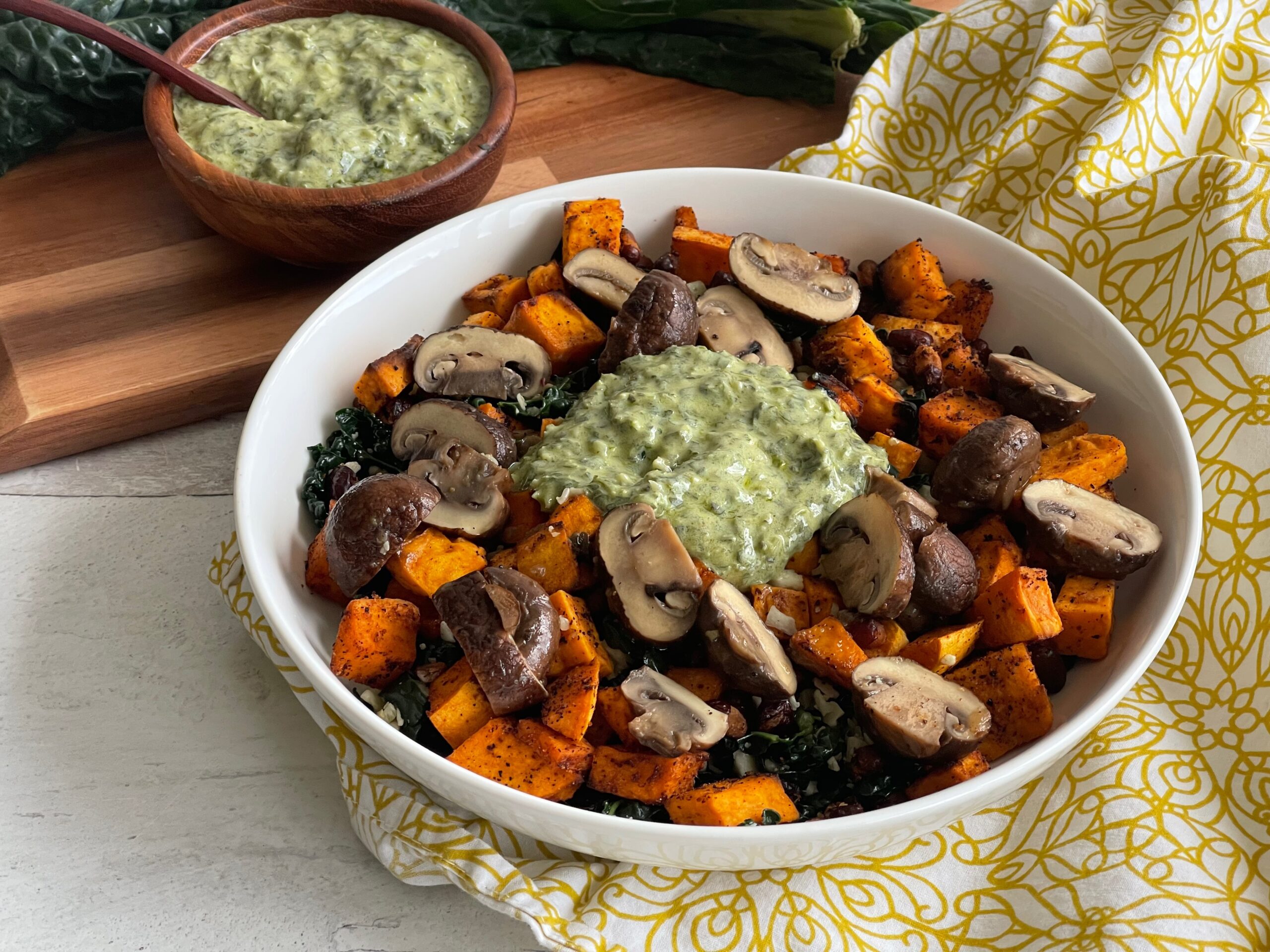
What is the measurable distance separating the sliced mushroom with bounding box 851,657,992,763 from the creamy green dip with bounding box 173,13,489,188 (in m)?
2.02

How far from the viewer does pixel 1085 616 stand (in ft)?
7.59

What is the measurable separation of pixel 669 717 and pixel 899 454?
3.08 ft

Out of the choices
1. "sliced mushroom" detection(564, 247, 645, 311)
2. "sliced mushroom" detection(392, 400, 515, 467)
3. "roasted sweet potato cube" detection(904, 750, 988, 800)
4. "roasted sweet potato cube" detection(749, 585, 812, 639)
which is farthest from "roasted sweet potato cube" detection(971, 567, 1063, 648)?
"sliced mushroom" detection(564, 247, 645, 311)

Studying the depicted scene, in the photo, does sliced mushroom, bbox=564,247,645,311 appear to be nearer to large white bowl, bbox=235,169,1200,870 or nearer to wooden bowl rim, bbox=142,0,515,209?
large white bowl, bbox=235,169,1200,870

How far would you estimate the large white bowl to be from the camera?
77.7 inches

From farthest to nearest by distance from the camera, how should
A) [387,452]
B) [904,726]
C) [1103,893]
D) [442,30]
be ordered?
[442,30] < [387,452] < [1103,893] < [904,726]

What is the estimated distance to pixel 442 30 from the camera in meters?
3.63

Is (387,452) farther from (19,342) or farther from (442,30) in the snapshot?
(442,30)

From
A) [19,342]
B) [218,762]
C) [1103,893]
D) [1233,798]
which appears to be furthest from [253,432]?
[1233,798]

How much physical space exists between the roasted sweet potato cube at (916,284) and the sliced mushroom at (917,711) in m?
1.13

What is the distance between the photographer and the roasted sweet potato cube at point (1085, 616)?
2314 mm

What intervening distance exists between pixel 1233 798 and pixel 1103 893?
430mm

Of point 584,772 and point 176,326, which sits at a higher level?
point 584,772

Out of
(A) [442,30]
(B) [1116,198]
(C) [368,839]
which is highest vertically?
(B) [1116,198]
